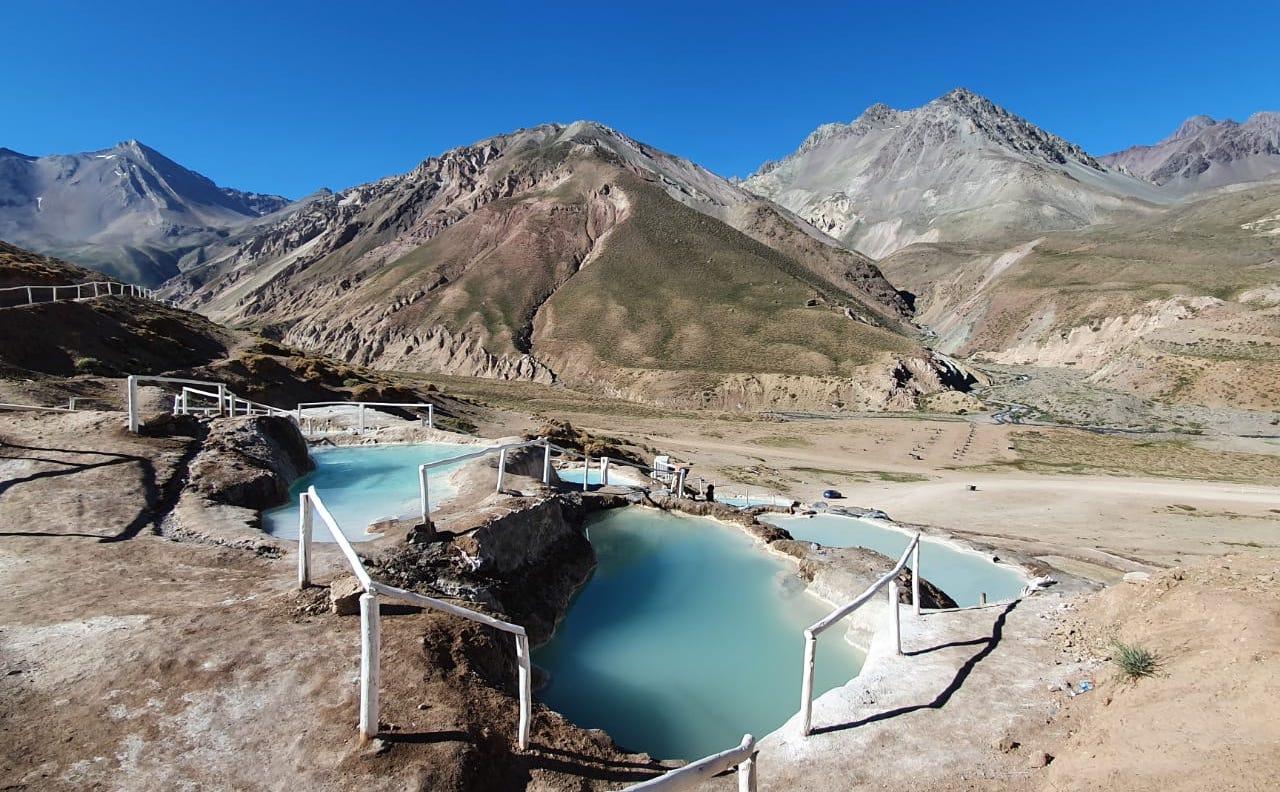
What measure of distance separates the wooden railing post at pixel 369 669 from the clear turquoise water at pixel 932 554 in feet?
43.6

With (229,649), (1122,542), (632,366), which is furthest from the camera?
(632,366)

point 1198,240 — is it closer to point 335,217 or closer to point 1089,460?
point 1089,460

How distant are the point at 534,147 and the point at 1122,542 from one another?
175745 mm

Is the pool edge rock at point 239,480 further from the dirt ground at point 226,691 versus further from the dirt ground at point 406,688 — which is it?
the dirt ground at point 226,691

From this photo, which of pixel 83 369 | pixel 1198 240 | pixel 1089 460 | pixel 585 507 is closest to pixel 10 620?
pixel 585 507

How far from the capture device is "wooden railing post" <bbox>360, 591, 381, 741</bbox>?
5398 mm

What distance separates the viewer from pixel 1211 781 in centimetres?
473

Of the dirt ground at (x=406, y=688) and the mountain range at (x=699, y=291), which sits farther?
the mountain range at (x=699, y=291)

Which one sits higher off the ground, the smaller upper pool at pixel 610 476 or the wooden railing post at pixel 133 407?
the wooden railing post at pixel 133 407

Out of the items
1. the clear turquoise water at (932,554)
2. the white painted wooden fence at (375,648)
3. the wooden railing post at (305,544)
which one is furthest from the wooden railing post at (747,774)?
the clear turquoise water at (932,554)

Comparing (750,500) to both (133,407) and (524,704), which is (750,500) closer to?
(133,407)

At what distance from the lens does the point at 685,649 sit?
11211 mm

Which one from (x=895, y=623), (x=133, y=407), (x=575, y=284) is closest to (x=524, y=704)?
(x=895, y=623)

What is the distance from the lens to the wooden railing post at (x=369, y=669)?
5.40m
